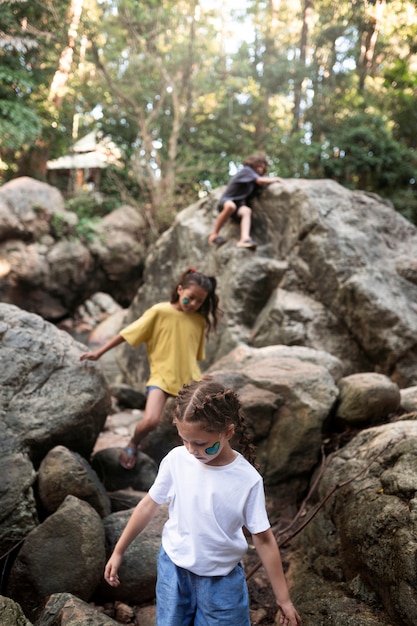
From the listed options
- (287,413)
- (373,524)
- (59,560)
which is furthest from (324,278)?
(59,560)

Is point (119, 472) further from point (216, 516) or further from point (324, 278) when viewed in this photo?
point (324, 278)

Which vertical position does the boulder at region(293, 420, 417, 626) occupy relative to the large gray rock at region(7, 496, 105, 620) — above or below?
above

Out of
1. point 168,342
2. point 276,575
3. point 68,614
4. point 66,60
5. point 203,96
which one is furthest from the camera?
point 203,96

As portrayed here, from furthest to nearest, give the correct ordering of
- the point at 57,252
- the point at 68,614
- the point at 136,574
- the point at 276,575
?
the point at 57,252
the point at 136,574
the point at 68,614
the point at 276,575

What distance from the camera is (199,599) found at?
1693 mm

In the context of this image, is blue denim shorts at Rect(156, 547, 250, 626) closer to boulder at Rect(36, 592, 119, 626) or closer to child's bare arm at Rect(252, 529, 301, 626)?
child's bare arm at Rect(252, 529, 301, 626)

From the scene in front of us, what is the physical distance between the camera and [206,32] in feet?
36.9

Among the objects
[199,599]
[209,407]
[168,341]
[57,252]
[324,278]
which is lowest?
[199,599]

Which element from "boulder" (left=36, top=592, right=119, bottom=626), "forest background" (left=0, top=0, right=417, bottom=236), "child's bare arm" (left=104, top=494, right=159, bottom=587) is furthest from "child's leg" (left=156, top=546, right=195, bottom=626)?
"forest background" (left=0, top=0, right=417, bottom=236)

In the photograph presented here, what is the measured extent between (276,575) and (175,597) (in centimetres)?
37

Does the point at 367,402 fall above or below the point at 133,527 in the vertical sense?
below

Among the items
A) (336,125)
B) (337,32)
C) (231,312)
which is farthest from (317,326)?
(337,32)

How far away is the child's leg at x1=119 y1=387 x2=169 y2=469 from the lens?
133 inches

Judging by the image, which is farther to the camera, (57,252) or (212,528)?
(57,252)
